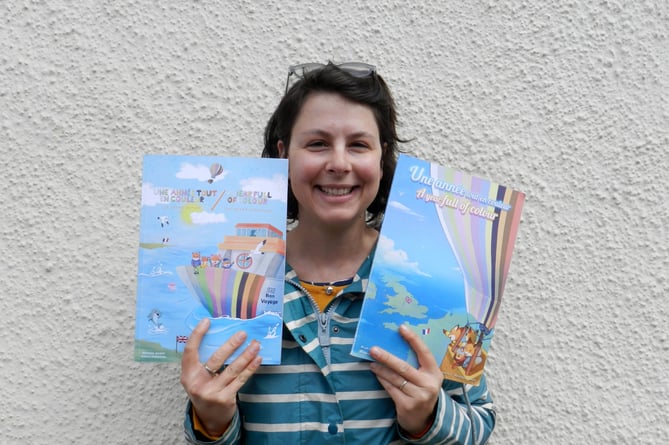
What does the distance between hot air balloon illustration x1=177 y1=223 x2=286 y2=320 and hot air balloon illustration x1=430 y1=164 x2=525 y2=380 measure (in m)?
0.29

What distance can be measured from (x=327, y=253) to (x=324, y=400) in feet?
0.87

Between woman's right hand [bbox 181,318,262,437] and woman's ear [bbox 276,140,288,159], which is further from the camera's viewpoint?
woman's ear [bbox 276,140,288,159]

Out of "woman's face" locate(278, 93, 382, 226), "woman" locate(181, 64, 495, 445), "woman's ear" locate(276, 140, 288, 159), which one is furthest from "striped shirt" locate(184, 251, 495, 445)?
"woman's ear" locate(276, 140, 288, 159)

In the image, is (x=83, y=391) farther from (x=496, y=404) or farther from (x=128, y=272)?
(x=496, y=404)

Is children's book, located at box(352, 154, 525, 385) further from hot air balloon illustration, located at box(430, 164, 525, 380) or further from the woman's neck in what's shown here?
the woman's neck

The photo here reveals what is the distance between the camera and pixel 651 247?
1.29 meters

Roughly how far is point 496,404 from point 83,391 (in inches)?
35.5

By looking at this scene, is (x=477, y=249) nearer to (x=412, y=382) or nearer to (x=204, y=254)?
(x=412, y=382)

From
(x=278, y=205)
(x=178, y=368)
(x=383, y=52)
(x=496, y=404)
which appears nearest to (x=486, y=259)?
(x=278, y=205)

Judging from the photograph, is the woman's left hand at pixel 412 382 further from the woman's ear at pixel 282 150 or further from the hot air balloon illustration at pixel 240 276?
the woman's ear at pixel 282 150

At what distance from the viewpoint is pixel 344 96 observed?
1.02 meters

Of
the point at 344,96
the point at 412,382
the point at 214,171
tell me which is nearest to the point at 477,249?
the point at 412,382

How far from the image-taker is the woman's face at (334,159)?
0.97m

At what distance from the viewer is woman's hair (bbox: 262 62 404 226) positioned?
1.02 metres
